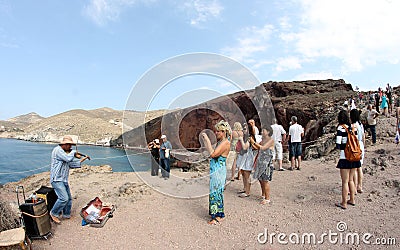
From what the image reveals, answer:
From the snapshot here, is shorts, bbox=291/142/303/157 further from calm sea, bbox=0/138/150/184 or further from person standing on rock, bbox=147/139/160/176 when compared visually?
calm sea, bbox=0/138/150/184

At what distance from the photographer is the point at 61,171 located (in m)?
5.14

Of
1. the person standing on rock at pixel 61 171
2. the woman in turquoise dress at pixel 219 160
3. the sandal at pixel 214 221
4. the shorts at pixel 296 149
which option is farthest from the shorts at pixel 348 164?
the person standing on rock at pixel 61 171

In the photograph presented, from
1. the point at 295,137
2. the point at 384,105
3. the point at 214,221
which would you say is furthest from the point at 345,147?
the point at 384,105

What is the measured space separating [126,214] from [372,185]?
20.2 feet

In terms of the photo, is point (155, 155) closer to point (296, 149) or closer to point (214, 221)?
point (296, 149)

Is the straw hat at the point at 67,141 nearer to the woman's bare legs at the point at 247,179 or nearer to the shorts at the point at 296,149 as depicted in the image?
the woman's bare legs at the point at 247,179

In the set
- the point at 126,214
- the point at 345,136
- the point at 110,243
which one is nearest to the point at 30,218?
the point at 110,243

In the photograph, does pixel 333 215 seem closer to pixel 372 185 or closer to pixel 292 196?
pixel 292 196

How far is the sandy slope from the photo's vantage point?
4.57m

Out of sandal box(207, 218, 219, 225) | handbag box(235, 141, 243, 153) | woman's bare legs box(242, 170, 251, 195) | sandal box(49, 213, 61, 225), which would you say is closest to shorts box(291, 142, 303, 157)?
handbag box(235, 141, 243, 153)

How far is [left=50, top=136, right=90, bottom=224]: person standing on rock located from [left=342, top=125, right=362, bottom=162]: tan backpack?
5535mm

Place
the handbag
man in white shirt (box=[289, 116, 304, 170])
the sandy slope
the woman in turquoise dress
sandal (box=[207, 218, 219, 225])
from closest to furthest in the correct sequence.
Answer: the sandy slope < the woman in turquoise dress < sandal (box=[207, 218, 219, 225]) < the handbag < man in white shirt (box=[289, 116, 304, 170])

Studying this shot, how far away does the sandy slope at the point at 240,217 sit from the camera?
4570 mm

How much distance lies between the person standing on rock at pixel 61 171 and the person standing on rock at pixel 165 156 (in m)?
4.21
